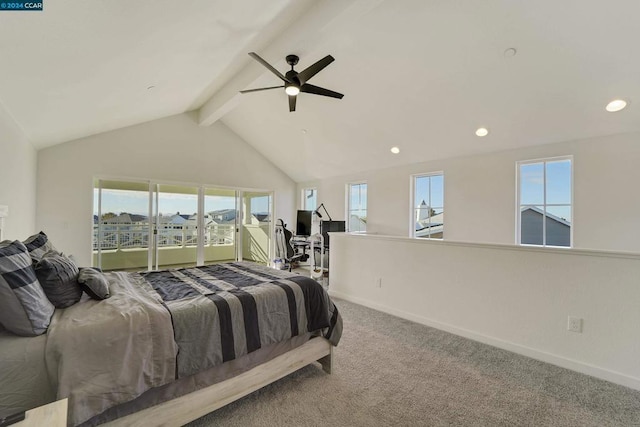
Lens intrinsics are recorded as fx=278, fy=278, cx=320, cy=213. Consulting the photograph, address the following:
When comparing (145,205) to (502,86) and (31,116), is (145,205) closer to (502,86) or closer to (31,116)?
(31,116)

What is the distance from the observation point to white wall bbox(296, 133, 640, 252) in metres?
3.38

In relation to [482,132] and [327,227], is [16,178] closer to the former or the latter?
[327,227]

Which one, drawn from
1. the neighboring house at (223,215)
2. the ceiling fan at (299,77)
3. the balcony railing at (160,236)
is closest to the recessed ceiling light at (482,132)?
the ceiling fan at (299,77)

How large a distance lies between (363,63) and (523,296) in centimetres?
320

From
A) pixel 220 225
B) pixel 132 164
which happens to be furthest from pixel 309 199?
pixel 132 164

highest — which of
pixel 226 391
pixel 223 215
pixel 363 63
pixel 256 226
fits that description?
pixel 363 63

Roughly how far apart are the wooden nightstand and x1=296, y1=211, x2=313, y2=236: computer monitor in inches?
233

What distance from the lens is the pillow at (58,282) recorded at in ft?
5.19

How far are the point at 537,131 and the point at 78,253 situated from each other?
24.0 feet

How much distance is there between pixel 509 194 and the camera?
4250 millimetres

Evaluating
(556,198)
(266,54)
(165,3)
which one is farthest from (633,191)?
(165,3)

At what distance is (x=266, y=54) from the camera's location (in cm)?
332

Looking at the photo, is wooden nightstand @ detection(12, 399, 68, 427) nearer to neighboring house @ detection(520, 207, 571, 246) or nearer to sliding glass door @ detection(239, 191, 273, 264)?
neighboring house @ detection(520, 207, 571, 246)

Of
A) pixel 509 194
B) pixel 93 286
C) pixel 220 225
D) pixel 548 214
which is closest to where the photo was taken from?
pixel 93 286
